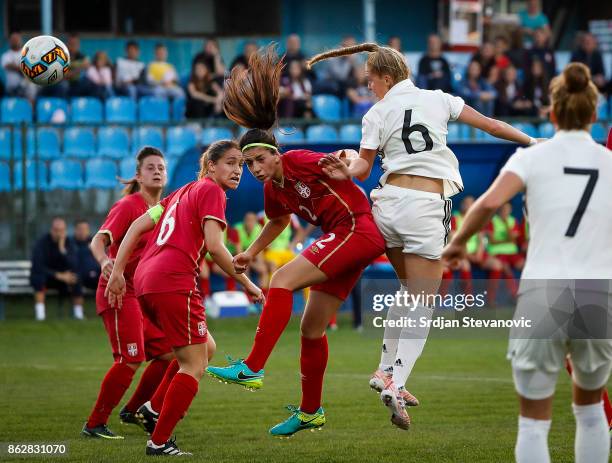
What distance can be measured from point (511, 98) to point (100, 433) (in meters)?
13.5

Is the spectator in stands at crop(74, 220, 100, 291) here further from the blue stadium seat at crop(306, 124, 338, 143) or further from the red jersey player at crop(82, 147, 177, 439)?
the red jersey player at crop(82, 147, 177, 439)

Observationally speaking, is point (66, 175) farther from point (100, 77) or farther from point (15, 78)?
point (15, 78)

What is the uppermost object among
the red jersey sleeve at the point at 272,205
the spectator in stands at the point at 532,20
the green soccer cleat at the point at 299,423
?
the spectator in stands at the point at 532,20

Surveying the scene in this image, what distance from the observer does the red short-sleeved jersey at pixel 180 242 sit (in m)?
7.17

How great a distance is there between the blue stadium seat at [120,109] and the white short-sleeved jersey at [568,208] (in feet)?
49.7

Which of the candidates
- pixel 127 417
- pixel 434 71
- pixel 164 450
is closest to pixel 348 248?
pixel 164 450

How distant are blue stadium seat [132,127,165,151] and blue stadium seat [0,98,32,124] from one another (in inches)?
82.9

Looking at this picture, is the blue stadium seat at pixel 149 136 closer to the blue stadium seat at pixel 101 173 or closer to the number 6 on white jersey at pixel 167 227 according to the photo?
the blue stadium seat at pixel 101 173

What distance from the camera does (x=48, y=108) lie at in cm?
1923

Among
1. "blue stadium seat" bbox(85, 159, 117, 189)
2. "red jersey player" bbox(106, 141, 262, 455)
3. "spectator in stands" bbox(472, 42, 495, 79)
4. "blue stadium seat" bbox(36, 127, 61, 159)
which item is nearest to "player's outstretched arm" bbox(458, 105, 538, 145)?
"red jersey player" bbox(106, 141, 262, 455)

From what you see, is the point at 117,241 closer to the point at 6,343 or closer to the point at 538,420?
the point at 538,420

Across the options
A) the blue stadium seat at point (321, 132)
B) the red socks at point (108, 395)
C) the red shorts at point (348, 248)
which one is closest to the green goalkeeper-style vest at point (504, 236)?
the blue stadium seat at point (321, 132)

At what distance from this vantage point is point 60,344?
569 inches

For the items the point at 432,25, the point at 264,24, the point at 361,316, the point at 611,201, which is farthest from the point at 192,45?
the point at 611,201
